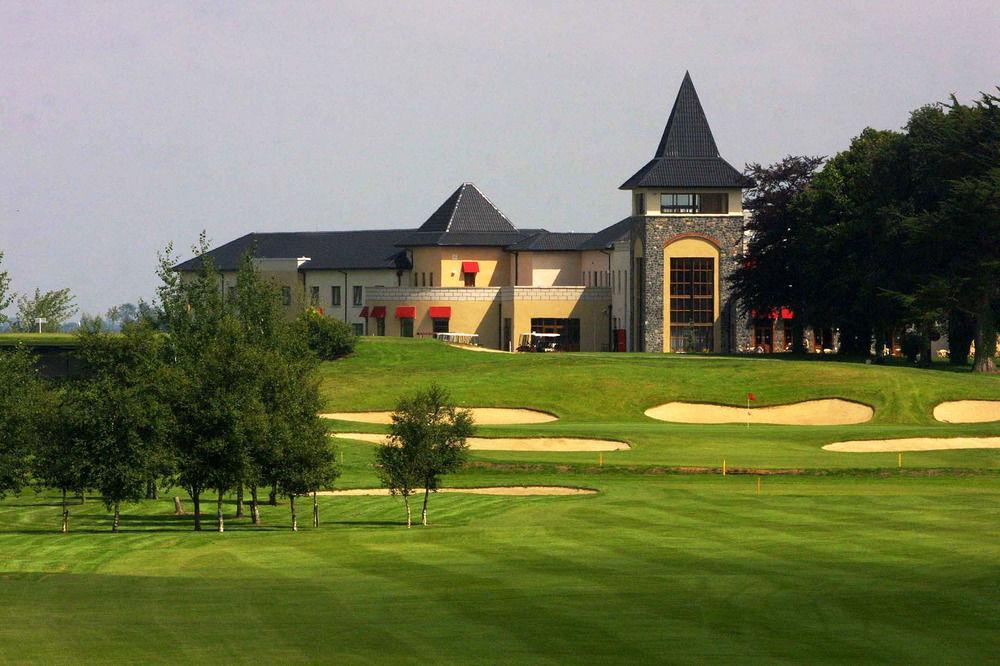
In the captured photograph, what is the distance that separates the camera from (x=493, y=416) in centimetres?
7581

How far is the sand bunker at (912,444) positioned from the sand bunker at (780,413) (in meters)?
10.7

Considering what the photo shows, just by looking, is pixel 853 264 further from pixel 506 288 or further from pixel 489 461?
pixel 489 461

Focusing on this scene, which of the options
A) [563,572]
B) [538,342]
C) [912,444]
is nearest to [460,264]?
[538,342]

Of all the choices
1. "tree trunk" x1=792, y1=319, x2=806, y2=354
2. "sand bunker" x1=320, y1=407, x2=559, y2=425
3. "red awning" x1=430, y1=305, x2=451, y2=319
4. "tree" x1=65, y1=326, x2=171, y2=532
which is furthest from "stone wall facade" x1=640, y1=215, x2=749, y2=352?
"tree" x1=65, y1=326, x2=171, y2=532

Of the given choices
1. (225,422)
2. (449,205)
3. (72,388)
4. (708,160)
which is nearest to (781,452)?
(225,422)

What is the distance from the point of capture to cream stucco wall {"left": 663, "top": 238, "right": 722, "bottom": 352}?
105812mm

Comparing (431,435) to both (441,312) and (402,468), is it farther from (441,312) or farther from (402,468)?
(441,312)

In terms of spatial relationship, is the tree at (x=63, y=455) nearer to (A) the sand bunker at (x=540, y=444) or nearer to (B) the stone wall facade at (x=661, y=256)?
(A) the sand bunker at (x=540, y=444)

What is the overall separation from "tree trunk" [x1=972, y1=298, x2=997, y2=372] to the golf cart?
34770mm

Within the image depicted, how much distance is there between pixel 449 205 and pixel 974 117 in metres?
53.0

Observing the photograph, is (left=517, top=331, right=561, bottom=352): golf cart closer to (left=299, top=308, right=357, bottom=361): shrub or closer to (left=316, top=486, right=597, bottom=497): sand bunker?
(left=299, top=308, right=357, bottom=361): shrub

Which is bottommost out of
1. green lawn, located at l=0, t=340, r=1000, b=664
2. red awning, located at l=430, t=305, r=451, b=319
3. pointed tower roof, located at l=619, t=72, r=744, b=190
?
green lawn, located at l=0, t=340, r=1000, b=664

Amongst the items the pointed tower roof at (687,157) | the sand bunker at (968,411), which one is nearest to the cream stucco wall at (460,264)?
the pointed tower roof at (687,157)

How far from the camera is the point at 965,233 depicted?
87.9 meters
